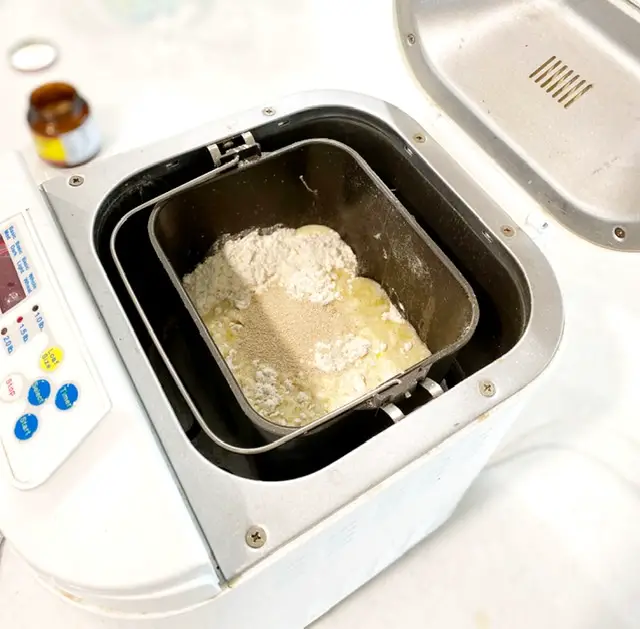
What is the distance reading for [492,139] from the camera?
2.76 ft

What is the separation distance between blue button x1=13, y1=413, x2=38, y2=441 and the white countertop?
36 centimetres

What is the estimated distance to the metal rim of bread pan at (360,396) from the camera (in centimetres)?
51

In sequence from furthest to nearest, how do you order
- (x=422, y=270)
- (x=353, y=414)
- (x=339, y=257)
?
(x=339, y=257)
(x=422, y=270)
(x=353, y=414)

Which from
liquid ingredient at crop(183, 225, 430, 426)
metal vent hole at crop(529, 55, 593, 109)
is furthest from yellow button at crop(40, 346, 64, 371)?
metal vent hole at crop(529, 55, 593, 109)

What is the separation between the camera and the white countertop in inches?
31.4

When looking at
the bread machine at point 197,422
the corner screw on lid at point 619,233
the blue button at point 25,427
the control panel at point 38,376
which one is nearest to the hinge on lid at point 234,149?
the bread machine at point 197,422

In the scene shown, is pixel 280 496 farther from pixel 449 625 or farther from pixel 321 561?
pixel 449 625

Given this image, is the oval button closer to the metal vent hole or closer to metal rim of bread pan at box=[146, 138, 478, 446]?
metal rim of bread pan at box=[146, 138, 478, 446]

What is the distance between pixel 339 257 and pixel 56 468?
1.52ft

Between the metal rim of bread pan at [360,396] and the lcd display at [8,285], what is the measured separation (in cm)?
10

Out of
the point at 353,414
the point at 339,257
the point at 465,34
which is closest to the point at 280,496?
the point at 353,414

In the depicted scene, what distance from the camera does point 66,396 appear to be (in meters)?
0.47

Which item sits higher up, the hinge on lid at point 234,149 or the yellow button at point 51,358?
the hinge on lid at point 234,149

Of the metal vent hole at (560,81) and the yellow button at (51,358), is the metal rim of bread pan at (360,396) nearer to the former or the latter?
the yellow button at (51,358)
